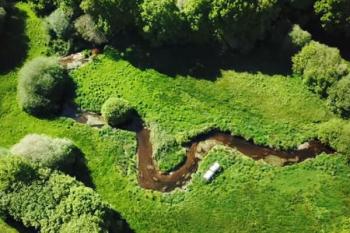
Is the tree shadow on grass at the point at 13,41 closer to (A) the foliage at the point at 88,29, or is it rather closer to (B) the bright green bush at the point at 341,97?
(A) the foliage at the point at 88,29

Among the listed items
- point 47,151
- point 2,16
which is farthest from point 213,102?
point 2,16

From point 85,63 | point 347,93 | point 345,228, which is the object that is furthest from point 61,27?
point 345,228

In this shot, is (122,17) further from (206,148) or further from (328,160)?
(328,160)

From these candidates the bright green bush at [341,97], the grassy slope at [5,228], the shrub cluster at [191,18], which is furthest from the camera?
the shrub cluster at [191,18]

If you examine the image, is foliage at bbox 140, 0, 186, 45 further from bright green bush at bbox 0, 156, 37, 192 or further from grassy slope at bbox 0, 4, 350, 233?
bright green bush at bbox 0, 156, 37, 192

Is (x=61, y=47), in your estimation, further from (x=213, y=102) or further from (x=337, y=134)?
(x=337, y=134)

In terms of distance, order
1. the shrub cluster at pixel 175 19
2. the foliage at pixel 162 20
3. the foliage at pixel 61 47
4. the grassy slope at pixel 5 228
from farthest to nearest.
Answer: the foliage at pixel 61 47, the foliage at pixel 162 20, the shrub cluster at pixel 175 19, the grassy slope at pixel 5 228

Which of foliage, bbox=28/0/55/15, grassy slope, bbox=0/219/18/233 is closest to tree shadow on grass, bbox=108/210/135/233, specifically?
grassy slope, bbox=0/219/18/233

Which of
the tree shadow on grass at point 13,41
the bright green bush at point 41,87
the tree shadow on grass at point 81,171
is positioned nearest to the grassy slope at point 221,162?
the tree shadow on grass at point 81,171
